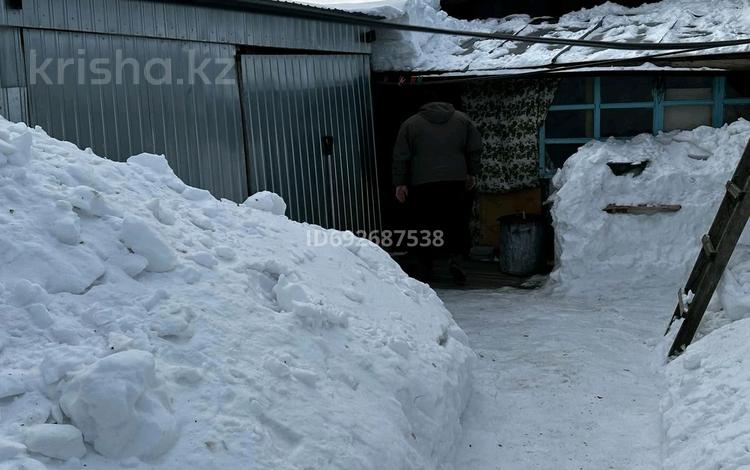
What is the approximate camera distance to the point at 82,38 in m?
5.83

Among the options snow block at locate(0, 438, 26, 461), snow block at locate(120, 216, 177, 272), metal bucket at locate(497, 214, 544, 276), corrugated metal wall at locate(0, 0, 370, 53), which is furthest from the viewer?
metal bucket at locate(497, 214, 544, 276)

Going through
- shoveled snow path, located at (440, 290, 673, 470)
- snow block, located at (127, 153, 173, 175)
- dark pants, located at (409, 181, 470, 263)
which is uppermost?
snow block, located at (127, 153, 173, 175)

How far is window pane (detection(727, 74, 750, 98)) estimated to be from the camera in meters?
8.84

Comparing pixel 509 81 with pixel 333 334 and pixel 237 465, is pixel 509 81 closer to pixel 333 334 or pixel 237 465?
pixel 333 334

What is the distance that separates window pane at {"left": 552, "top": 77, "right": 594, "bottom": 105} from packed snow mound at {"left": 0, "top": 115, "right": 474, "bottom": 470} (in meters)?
5.17

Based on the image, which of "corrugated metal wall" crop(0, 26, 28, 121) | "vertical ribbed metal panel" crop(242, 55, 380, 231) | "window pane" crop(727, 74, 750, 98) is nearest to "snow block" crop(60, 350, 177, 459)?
"corrugated metal wall" crop(0, 26, 28, 121)

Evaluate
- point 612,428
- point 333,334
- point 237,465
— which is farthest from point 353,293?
point 237,465

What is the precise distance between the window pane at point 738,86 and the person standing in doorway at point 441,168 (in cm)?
264

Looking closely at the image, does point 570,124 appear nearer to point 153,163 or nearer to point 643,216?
point 643,216

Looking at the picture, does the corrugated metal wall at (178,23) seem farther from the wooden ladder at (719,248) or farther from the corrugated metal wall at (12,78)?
the wooden ladder at (719,248)

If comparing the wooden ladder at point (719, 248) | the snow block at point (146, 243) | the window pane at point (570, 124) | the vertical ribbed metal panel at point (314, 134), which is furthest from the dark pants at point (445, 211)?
the snow block at point (146, 243)

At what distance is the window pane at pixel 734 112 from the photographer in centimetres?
895

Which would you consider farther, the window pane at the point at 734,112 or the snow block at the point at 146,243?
the window pane at the point at 734,112

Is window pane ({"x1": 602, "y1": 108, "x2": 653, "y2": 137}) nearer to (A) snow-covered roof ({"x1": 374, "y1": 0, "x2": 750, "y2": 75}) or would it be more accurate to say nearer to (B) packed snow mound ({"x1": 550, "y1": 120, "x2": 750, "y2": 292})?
(B) packed snow mound ({"x1": 550, "y1": 120, "x2": 750, "y2": 292})
